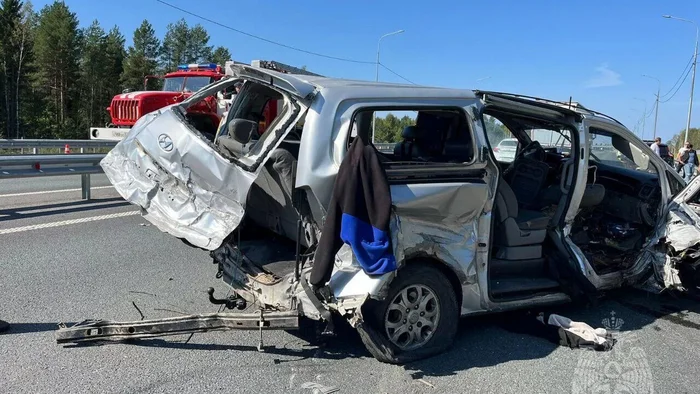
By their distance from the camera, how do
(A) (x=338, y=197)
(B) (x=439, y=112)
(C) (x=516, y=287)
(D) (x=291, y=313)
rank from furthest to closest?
1. (C) (x=516, y=287)
2. (B) (x=439, y=112)
3. (D) (x=291, y=313)
4. (A) (x=338, y=197)

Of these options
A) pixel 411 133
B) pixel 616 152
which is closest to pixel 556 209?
pixel 616 152

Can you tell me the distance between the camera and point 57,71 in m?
50.8

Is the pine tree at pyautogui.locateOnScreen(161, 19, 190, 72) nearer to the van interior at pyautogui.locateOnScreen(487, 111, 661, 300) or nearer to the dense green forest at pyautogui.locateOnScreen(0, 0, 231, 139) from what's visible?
the dense green forest at pyautogui.locateOnScreen(0, 0, 231, 139)

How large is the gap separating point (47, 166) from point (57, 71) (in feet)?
160

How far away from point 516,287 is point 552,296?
0.37m

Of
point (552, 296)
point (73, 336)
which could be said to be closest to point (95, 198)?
point (73, 336)

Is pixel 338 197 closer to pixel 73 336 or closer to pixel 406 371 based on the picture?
pixel 406 371

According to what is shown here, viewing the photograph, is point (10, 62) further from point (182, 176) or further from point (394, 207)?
point (394, 207)

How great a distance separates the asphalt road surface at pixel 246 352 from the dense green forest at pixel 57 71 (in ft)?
151

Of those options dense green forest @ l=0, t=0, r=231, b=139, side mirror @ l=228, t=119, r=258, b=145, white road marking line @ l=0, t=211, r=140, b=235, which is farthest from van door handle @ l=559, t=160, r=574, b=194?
dense green forest @ l=0, t=0, r=231, b=139

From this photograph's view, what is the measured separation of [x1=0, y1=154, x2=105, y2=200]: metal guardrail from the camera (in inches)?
329

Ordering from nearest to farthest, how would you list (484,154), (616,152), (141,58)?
(484,154)
(616,152)
(141,58)

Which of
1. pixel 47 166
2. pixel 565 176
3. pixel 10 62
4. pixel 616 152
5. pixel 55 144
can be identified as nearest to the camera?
pixel 565 176

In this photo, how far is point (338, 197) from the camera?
3346mm
